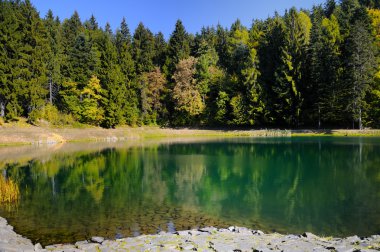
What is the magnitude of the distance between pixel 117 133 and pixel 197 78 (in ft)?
70.1

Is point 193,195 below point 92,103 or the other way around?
below

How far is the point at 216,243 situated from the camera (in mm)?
9039

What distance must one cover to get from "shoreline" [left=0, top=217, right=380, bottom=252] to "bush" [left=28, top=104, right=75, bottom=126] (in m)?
48.9

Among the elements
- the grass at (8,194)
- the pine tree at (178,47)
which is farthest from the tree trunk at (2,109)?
the grass at (8,194)

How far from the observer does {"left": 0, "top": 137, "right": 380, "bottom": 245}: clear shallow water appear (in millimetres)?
13062

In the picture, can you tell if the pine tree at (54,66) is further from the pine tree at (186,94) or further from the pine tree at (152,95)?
the pine tree at (186,94)

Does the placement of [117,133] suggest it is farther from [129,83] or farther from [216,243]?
[216,243]

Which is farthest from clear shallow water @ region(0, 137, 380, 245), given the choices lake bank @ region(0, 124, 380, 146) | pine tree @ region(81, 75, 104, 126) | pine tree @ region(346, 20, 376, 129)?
pine tree @ region(81, 75, 104, 126)

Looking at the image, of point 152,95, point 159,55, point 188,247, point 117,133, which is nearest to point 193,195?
point 188,247

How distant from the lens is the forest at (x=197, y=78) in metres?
56.7

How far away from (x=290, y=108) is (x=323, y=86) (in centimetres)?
680

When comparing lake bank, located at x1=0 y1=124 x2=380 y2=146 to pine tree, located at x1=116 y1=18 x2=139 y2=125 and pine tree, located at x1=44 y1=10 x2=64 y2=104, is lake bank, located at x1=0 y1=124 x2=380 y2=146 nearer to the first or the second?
pine tree, located at x1=116 y1=18 x2=139 y2=125

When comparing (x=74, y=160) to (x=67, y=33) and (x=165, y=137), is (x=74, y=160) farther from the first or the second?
(x=67, y=33)

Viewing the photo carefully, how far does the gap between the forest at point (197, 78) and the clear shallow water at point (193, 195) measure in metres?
27.5
